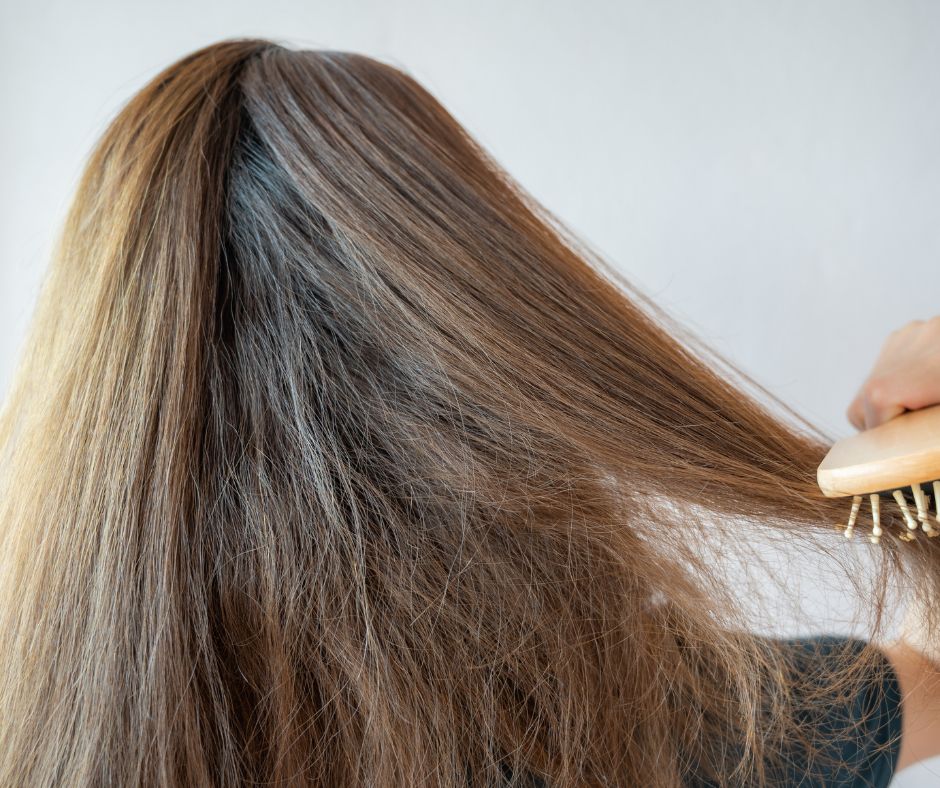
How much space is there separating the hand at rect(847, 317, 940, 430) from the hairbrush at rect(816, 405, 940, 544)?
3 centimetres

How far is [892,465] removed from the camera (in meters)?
0.33

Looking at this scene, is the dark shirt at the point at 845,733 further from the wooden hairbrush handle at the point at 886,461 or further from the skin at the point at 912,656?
the wooden hairbrush handle at the point at 886,461

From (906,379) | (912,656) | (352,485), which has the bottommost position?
(352,485)

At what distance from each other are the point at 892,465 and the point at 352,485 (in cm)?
30

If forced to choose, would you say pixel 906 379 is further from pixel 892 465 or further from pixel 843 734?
pixel 843 734

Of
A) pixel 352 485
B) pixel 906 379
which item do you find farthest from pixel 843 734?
pixel 352 485

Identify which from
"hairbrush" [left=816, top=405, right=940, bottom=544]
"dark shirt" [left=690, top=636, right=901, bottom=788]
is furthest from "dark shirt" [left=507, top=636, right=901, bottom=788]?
"hairbrush" [left=816, top=405, right=940, bottom=544]

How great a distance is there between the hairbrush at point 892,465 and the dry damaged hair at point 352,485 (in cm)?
8

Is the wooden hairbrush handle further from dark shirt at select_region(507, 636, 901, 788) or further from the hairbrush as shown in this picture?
dark shirt at select_region(507, 636, 901, 788)

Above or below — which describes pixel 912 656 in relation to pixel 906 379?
below

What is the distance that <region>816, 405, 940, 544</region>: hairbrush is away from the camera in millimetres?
332

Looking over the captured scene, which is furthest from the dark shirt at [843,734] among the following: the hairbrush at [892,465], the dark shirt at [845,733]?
the hairbrush at [892,465]

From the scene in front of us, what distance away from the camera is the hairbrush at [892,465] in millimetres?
332

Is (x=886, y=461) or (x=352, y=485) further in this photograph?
(x=352, y=485)
